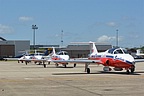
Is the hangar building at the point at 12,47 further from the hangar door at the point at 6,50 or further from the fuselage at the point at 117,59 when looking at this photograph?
the fuselage at the point at 117,59

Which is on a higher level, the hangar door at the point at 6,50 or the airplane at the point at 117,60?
the hangar door at the point at 6,50

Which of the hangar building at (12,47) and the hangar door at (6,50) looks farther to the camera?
the hangar door at (6,50)

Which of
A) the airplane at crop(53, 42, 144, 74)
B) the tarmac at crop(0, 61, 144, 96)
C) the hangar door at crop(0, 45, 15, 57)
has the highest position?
the hangar door at crop(0, 45, 15, 57)

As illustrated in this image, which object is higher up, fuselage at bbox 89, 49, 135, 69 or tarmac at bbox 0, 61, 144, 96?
fuselage at bbox 89, 49, 135, 69

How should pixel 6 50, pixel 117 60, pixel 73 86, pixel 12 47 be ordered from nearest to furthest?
1. pixel 73 86
2. pixel 117 60
3. pixel 12 47
4. pixel 6 50

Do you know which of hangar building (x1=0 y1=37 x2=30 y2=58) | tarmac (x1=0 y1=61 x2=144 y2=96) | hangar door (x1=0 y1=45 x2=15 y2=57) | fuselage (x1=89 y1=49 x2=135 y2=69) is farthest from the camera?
hangar door (x1=0 y1=45 x2=15 y2=57)

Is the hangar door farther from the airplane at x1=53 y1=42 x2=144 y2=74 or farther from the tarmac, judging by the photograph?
the tarmac

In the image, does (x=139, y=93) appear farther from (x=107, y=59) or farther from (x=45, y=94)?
(x=107, y=59)

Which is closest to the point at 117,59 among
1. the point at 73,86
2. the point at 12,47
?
the point at 73,86

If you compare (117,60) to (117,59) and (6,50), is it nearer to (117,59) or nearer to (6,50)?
(117,59)

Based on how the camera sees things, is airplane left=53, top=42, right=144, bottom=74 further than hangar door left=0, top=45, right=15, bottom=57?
No

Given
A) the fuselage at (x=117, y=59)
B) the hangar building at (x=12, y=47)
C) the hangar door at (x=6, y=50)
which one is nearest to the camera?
the fuselage at (x=117, y=59)

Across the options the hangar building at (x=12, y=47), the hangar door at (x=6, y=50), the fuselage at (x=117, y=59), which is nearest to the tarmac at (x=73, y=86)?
the fuselage at (x=117, y=59)

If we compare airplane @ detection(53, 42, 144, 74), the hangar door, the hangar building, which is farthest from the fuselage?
the hangar door
